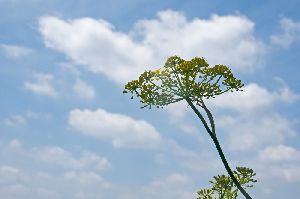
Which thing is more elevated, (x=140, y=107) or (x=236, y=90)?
(x=236, y=90)

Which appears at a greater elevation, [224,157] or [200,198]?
[200,198]

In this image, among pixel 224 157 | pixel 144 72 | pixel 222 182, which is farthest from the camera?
pixel 222 182

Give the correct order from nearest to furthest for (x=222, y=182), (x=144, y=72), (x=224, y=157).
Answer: (x=224, y=157)
(x=144, y=72)
(x=222, y=182)

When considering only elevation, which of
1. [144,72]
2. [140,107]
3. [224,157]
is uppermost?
[144,72]

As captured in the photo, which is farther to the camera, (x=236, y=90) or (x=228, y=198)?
(x=228, y=198)

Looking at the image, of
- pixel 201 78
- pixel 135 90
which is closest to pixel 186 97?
pixel 201 78

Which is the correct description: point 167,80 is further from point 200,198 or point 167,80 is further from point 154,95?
point 200,198

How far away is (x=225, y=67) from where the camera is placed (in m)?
18.8

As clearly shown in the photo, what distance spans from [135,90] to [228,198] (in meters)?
12.8

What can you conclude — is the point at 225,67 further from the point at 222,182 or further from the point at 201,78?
the point at 222,182

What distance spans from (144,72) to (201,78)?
90.6 inches

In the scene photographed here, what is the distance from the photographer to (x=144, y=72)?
18938mm

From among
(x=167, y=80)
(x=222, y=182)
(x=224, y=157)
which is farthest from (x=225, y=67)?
(x=222, y=182)

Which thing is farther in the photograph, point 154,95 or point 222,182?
point 222,182
